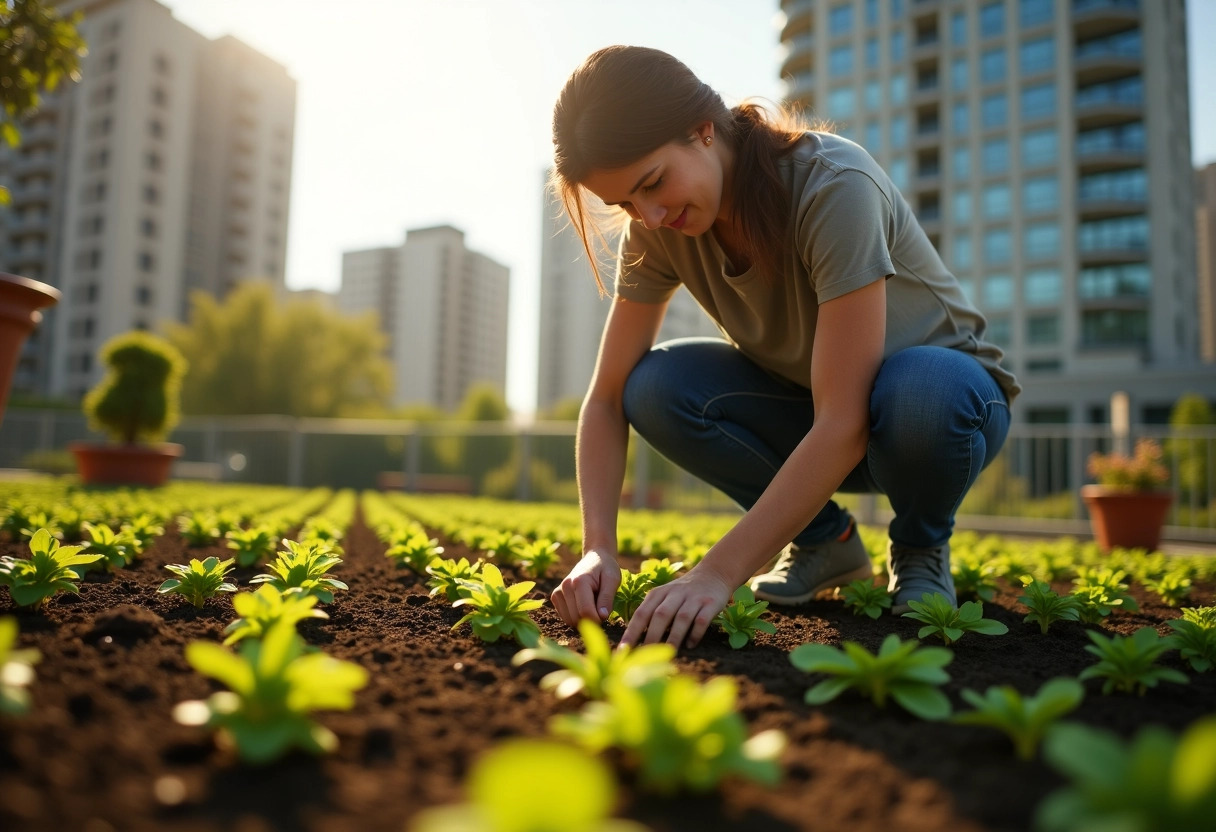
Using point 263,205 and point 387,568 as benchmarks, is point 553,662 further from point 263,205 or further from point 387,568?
point 263,205

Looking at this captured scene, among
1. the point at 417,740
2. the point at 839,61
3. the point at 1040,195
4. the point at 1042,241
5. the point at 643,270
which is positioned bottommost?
the point at 417,740

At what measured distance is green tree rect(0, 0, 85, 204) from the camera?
3100 millimetres

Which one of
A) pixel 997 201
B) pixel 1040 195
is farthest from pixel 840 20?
pixel 1040 195

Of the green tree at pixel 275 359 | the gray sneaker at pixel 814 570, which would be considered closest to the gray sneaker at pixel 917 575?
the gray sneaker at pixel 814 570

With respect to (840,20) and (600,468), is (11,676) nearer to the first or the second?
(600,468)

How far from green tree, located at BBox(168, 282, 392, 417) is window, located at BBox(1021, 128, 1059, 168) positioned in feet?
95.9

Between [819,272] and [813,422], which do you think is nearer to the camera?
[819,272]

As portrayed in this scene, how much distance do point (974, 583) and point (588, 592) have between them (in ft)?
4.76

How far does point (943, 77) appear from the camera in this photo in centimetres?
3425

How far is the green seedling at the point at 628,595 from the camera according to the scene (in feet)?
5.82

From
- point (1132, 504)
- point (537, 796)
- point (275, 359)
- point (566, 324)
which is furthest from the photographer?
point (566, 324)

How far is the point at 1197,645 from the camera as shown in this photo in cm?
144

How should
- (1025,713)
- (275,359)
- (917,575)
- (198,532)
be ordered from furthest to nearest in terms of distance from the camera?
(275,359), (198,532), (917,575), (1025,713)

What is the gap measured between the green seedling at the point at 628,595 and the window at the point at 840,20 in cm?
4201
